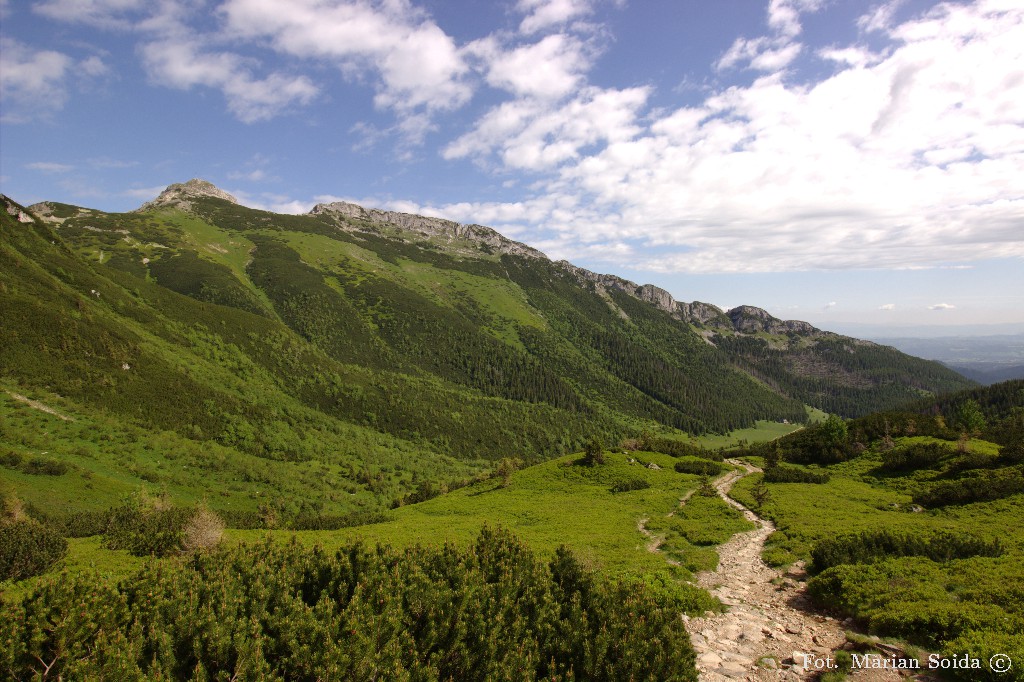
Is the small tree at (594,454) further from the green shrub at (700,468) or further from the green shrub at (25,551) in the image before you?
the green shrub at (25,551)

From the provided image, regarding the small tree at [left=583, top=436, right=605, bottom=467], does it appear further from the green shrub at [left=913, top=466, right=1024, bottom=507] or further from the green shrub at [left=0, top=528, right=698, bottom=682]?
the green shrub at [left=0, top=528, right=698, bottom=682]

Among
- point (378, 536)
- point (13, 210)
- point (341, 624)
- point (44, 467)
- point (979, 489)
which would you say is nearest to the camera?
point (341, 624)

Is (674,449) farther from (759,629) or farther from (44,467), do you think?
(44,467)

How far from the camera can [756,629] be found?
691 inches

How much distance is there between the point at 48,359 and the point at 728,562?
113m

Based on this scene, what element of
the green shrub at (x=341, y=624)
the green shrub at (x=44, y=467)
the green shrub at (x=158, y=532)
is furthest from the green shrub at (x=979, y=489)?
the green shrub at (x=44, y=467)

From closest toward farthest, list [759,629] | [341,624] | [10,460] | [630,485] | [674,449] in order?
[341,624] < [759,629] < [10,460] < [630,485] < [674,449]

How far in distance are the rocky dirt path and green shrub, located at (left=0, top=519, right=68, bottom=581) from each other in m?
30.6

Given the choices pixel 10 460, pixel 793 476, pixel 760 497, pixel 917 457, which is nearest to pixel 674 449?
pixel 793 476

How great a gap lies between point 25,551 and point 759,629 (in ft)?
114

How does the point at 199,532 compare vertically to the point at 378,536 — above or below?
above

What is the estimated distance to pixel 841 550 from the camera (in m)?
22.9

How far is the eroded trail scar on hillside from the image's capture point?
1448cm

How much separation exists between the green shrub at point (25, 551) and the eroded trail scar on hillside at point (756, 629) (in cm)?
3045
